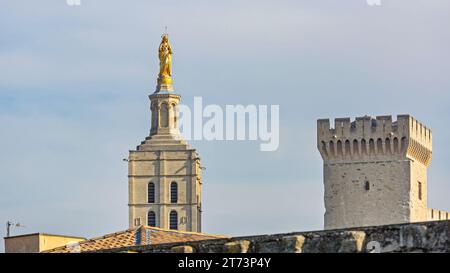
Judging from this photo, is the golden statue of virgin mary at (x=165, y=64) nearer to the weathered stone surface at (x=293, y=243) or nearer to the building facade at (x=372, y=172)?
the building facade at (x=372, y=172)

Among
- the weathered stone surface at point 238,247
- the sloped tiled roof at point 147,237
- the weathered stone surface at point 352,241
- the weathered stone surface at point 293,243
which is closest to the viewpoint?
the weathered stone surface at point 352,241

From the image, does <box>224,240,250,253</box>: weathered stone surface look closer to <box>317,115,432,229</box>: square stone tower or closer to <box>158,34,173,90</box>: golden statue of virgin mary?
<box>317,115,432,229</box>: square stone tower

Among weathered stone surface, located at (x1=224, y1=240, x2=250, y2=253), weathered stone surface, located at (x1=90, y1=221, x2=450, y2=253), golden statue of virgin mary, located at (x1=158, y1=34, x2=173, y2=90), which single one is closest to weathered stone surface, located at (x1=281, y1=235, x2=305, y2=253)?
weathered stone surface, located at (x1=90, y1=221, x2=450, y2=253)

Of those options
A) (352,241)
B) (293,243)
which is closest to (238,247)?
(293,243)

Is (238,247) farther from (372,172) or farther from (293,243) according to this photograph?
(372,172)

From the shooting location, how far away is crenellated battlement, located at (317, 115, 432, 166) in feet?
266

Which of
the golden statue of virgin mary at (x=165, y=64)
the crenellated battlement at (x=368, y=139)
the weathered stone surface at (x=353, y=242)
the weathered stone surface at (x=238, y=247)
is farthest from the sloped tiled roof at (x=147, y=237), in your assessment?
the golden statue of virgin mary at (x=165, y=64)

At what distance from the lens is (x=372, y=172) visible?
8006 cm

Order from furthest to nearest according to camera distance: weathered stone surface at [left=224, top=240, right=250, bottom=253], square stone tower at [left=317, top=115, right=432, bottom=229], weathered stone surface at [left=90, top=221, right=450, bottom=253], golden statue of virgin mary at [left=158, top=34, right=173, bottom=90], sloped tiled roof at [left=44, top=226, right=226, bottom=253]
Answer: golden statue of virgin mary at [left=158, top=34, right=173, bottom=90], square stone tower at [left=317, top=115, right=432, bottom=229], sloped tiled roof at [left=44, top=226, right=226, bottom=253], weathered stone surface at [left=224, top=240, right=250, bottom=253], weathered stone surface at [left=90, top=221, right=450, bottom=253]

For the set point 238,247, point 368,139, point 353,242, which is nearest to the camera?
point 353,242

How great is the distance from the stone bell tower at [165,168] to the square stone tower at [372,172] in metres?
59.3

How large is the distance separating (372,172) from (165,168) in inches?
2553

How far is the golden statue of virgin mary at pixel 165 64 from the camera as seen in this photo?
141 metres
